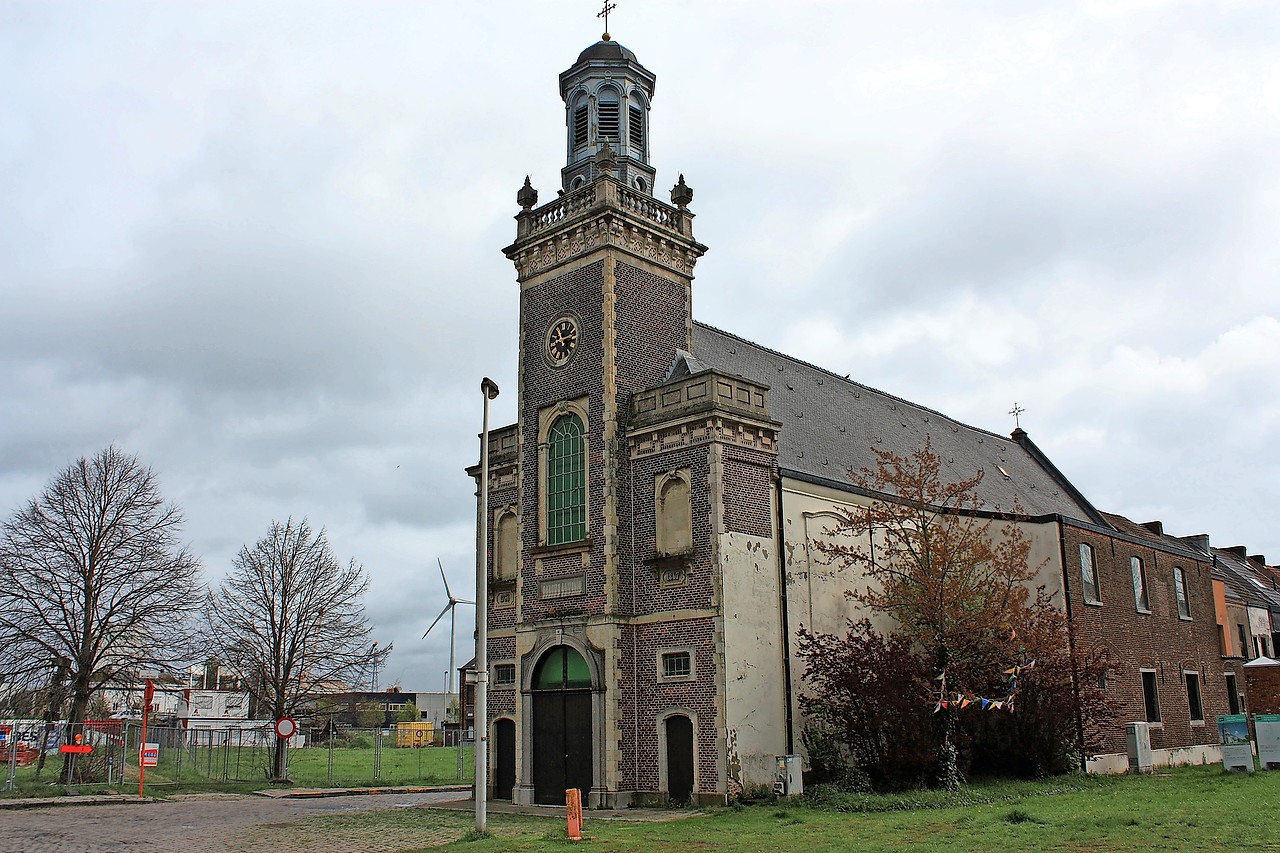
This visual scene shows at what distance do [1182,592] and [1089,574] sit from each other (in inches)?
344

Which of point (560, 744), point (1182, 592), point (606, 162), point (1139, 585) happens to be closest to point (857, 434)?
point (1139, 585)

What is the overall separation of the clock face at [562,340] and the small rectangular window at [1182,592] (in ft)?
83.3

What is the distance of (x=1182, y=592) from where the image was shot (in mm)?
41125

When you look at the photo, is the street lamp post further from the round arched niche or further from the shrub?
the shrub

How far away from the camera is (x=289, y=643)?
129 feet

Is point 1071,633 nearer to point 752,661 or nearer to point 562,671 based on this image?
point 752,661

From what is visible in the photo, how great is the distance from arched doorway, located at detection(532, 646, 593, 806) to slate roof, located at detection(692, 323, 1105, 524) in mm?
7845

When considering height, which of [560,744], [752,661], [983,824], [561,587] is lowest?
[983,824]

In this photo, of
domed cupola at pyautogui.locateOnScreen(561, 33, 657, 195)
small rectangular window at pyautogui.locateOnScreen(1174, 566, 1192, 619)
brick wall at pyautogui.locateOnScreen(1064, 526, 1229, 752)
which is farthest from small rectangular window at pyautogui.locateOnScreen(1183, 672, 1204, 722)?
domed cupola at pyautogui.locateOnScreen(561, 33, 657, 195)

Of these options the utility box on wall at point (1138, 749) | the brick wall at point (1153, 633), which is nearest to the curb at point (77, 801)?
the brick wall at point (1153, 633)

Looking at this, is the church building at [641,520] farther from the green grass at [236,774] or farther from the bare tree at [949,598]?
the green grass at [236,774]

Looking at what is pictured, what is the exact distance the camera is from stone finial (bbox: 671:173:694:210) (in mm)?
32719

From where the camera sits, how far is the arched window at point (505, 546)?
3198 centimetres

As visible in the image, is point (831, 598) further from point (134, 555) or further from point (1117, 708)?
point (134, 555)
